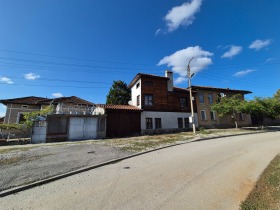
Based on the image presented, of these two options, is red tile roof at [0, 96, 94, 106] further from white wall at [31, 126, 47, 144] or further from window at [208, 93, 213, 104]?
window at [208, 93, 213, 104]

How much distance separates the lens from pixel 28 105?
26453 millimetres

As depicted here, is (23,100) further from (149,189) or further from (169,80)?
(149,189)

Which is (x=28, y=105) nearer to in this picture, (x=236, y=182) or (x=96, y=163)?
(x=96, y=163)

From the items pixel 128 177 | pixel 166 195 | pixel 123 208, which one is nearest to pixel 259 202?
pixel 166 195

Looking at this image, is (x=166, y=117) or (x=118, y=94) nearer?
(x=166, y=117)

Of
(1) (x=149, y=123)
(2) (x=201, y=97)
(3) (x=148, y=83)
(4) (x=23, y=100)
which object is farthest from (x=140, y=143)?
(4) (x=23, y=100)

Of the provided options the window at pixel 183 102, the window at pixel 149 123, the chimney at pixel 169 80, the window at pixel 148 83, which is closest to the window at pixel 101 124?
the window at pixel 149 123

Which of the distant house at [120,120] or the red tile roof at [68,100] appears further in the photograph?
the red tile roof at [68,100]

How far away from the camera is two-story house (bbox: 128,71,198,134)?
24.1m

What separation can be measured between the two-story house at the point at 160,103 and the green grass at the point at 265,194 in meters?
18.0

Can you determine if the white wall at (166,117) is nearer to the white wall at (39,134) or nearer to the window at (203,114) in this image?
the window at (203,114)

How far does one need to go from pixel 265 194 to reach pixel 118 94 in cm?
3805

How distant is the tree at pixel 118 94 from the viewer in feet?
133

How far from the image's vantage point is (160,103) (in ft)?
83.0
